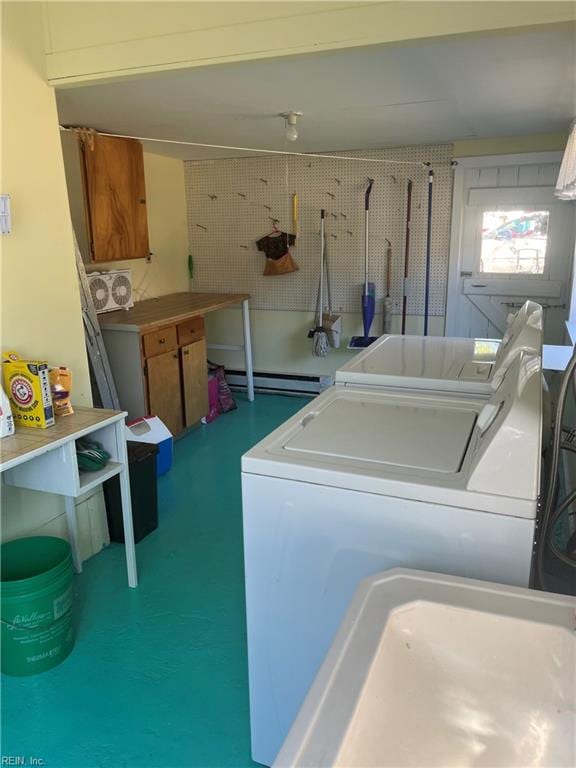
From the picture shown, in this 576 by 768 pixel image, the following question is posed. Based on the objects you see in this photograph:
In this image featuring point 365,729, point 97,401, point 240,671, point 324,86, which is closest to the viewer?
point 365,729

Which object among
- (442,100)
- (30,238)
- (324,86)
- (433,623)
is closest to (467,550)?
(433,623)

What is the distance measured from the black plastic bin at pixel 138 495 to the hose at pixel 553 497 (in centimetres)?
194

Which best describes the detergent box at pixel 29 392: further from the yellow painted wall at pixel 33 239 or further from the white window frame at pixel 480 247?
the white window frame at pixel 480 247

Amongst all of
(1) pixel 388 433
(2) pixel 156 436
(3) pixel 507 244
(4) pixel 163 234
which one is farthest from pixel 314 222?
(1) pixel 388 433

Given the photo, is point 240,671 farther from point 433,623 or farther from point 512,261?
point 512,261

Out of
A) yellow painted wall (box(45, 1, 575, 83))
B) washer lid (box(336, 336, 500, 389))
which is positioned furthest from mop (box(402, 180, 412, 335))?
yellow painted wall (box(45, 1, 575, 83))

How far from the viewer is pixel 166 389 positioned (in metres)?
4.20

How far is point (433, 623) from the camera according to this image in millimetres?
1029

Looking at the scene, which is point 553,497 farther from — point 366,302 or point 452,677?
point 366,302

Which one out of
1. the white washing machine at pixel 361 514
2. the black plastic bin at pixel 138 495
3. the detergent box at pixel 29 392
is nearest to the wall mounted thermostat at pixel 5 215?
the detergent box at pixel 29 392

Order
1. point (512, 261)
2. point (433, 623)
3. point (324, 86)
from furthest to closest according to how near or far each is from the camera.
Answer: point (512, 261) < point (324, 86) < point (433, 623)

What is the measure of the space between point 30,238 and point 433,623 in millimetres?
2193

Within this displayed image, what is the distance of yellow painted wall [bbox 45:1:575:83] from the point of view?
1635mm

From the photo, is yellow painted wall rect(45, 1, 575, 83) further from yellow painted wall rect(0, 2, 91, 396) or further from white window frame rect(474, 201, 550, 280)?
white window frame rect(474, 201, 550, 280)
